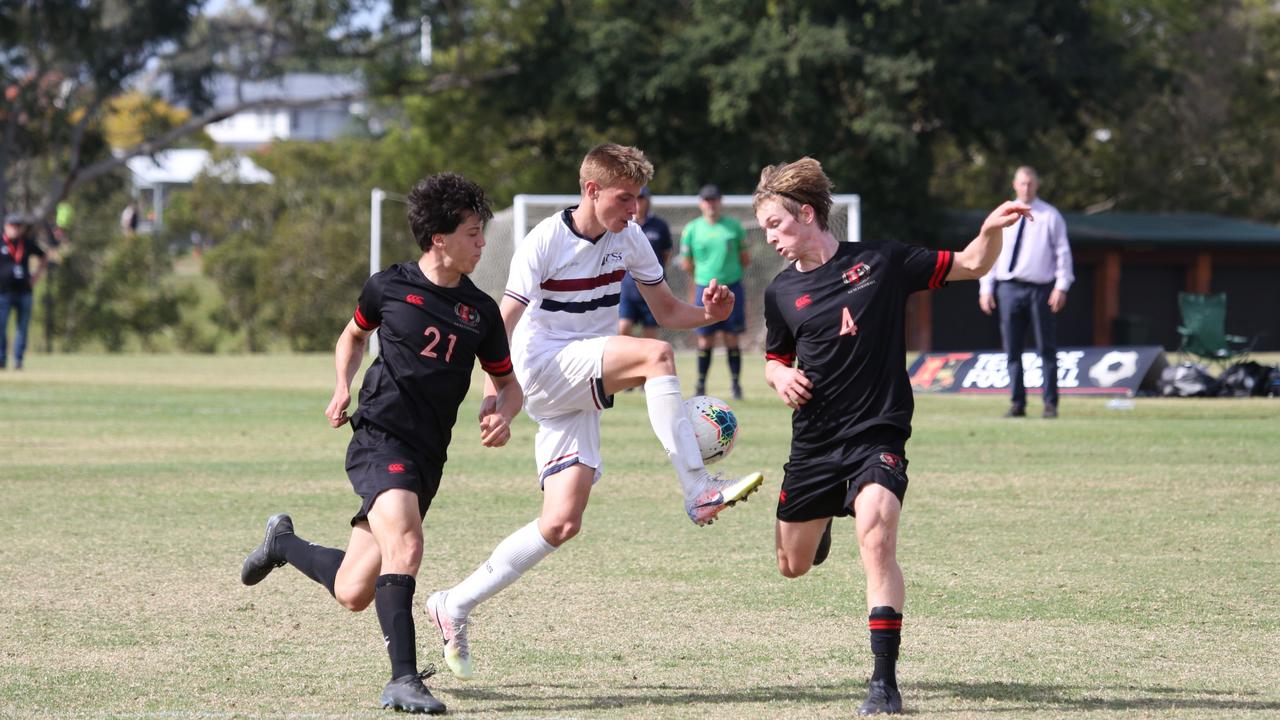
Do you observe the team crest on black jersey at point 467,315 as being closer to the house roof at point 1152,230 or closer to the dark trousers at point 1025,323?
the dark trousers at point 1025,323

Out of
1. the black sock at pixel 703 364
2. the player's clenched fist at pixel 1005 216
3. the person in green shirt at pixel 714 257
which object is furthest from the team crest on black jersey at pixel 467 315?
the black sock at pixel 703 364

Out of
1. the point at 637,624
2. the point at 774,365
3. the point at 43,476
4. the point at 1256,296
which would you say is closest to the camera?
the point at 774,365

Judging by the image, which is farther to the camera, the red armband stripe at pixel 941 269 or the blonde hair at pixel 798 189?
the red armband stripe at pixel 941 269

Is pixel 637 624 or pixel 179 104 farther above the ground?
pixel 179 104

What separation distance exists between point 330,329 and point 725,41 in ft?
40.5

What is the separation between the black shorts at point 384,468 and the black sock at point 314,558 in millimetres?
360

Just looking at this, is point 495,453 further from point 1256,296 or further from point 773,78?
point 1256,296

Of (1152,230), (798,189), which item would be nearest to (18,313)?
(798,189)

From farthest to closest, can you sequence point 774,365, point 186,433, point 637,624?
point 186,433
point 637,624
point 774,365

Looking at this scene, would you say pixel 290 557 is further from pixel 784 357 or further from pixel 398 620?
pixel 784 357

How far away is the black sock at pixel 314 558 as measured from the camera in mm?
6195

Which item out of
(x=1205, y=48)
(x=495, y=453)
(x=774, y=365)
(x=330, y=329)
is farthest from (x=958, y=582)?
(x=1205, y=48)

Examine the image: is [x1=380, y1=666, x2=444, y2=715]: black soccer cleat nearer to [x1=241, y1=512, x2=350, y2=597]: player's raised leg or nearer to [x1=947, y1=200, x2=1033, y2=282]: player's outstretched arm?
[x1=241, y1=512, x2=350, y2=597]: player's raised leg

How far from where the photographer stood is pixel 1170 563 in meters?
8.36
